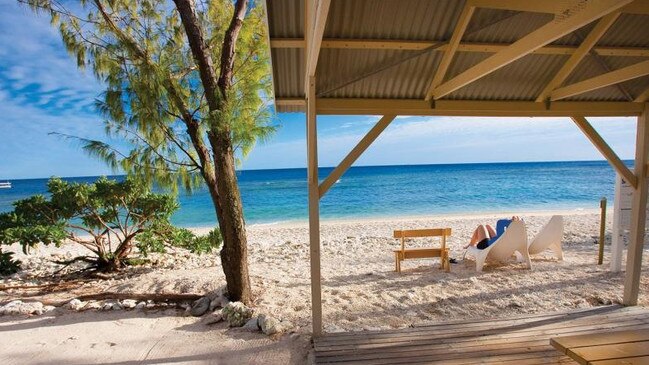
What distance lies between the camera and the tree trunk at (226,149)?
12.1 feet

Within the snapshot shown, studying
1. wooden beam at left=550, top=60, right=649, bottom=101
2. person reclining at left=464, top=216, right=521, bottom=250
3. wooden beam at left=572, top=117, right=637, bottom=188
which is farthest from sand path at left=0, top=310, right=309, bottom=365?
person reclining at left=464, top=216, right=521, bottom=250

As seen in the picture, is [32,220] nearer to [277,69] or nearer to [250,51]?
[250,51]

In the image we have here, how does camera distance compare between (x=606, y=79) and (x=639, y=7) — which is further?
(x=606, y=79)

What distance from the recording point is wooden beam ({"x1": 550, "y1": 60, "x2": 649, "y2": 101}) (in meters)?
2.44

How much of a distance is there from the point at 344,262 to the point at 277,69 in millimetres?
3912

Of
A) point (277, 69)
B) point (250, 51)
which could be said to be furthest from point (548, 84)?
point (250, 51)

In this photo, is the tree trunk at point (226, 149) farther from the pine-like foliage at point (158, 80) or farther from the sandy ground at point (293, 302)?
the sandy ground at point (293, 302)

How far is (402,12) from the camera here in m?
2.42

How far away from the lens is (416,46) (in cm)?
268

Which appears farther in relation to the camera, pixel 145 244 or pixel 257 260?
pixel 257 260

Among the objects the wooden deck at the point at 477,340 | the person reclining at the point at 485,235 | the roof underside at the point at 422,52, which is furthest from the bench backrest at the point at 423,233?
the roof underside at the point at 422,52

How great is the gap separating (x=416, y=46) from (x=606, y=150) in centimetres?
220

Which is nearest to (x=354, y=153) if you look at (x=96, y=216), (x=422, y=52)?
(x=422, y=52)

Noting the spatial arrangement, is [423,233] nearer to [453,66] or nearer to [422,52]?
[453,66]
